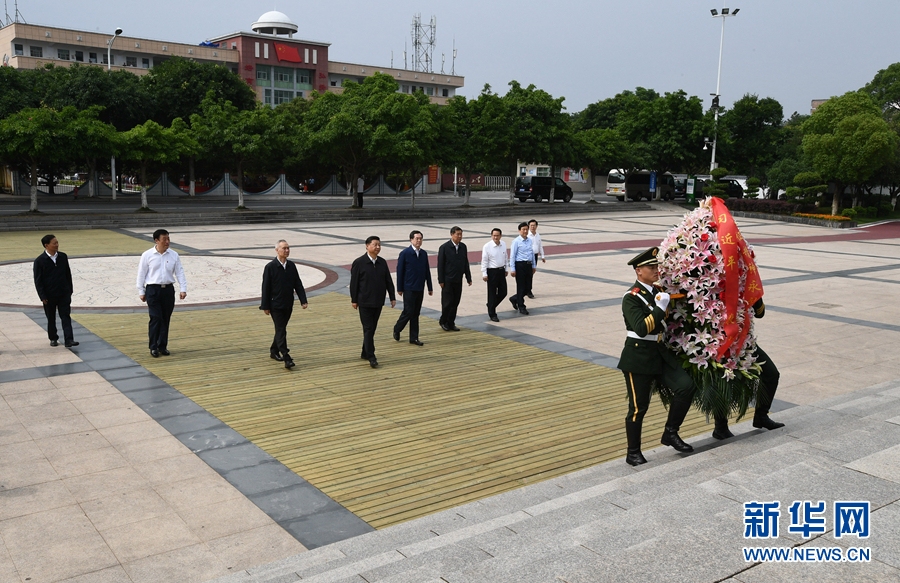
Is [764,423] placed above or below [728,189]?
below

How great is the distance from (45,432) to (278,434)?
7.35 ft

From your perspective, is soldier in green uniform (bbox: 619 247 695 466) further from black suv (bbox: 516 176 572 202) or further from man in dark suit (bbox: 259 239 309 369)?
black suv (bbox: 516 176 572 202)

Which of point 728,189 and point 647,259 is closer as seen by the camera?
point 647,259

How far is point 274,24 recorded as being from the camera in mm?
77875

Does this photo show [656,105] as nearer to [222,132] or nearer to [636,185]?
[636,185]

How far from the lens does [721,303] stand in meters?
5.73

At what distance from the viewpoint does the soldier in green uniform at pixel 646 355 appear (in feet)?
18.6

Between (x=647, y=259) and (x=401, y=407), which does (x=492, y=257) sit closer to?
(x=401, y=407)

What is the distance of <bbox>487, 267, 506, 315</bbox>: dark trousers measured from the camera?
493 inches

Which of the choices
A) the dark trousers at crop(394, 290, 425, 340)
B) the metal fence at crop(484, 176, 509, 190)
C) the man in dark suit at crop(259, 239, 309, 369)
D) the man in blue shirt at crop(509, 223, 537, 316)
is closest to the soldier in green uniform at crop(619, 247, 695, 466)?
the man in dark suit at crop(259, 239, 309, 369)

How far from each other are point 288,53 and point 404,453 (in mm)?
74551

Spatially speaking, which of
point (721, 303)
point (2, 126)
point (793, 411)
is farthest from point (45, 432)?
point (2, 126)

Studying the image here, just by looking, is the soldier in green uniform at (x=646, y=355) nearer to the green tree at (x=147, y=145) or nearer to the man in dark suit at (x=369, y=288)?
the man in dark suit at (x=369, y=288)

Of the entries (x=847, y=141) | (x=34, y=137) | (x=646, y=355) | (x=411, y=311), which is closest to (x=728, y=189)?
(x=847, y=141)
